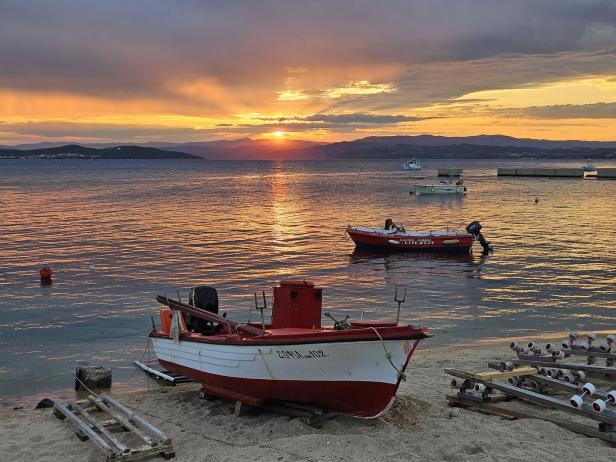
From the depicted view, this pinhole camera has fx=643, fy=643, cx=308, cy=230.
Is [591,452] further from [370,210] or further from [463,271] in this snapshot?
[370,210]

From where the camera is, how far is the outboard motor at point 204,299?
14.4m

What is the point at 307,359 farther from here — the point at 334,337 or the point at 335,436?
the point at 335,436

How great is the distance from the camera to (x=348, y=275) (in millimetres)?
32156

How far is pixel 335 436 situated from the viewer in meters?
10.3

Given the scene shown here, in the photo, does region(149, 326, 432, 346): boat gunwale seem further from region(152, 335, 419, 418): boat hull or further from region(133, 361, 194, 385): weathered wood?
region(133, 361, 194, 385): weathered wood

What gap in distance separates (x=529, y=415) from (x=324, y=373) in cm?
357

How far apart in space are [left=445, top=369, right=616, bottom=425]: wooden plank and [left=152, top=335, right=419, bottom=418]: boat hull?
213 cm

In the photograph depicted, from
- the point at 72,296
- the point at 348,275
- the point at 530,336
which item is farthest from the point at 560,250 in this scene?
the point at 72,296

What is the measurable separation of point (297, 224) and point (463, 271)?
25705 mm

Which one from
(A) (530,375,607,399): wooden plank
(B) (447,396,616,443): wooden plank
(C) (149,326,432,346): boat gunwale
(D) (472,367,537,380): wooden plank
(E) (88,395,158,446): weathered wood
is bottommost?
(E) (88,395,158,446): weathered wood

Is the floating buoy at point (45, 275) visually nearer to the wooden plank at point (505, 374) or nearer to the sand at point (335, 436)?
the sand at point (335, 436)

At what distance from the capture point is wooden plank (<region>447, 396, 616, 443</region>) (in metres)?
10.0

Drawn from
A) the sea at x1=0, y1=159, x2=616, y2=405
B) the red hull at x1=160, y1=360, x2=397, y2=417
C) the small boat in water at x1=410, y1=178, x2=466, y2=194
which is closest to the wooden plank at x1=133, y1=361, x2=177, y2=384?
the sea at x1=0, y1=159, x2=616, y2=405

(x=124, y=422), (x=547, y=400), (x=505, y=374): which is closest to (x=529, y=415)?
(x=547, y=400)
